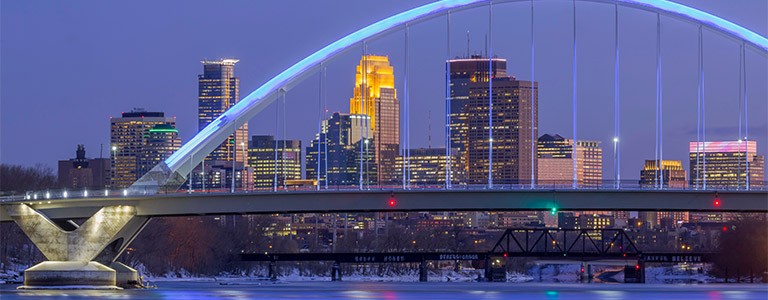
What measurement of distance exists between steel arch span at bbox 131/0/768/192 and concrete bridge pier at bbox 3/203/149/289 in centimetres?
274

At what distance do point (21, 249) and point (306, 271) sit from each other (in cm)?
4120

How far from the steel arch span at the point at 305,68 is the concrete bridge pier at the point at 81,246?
2744 millimetres

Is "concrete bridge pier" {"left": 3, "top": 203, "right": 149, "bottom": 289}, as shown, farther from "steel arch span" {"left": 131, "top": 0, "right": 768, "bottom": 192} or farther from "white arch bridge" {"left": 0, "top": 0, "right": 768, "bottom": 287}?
"steel arch span" {"left": 131, "top": 0, "right": 768, "bottom": 192}

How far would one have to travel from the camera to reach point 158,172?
284 ft

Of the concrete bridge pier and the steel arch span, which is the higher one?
the steel arch span

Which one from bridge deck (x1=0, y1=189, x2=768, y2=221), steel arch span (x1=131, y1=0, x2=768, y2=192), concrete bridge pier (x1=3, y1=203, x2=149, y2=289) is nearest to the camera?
bridge deck (x1=0, y1=189, x2=768, y2=221)

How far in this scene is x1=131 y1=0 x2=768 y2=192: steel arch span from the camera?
85.8 meters

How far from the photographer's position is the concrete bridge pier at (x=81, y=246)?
8231cm

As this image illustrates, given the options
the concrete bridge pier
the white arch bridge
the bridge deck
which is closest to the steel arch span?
the white arch bridge

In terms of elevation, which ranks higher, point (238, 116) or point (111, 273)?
point (238, 116)

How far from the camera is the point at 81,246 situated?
83750 mm

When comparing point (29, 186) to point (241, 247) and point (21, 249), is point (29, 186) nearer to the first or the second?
point (21, 249)

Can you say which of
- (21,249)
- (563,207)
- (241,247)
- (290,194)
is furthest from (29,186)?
(563,207)

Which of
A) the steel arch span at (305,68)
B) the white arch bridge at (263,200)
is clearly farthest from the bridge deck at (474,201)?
the steel arch span at (305,68)
